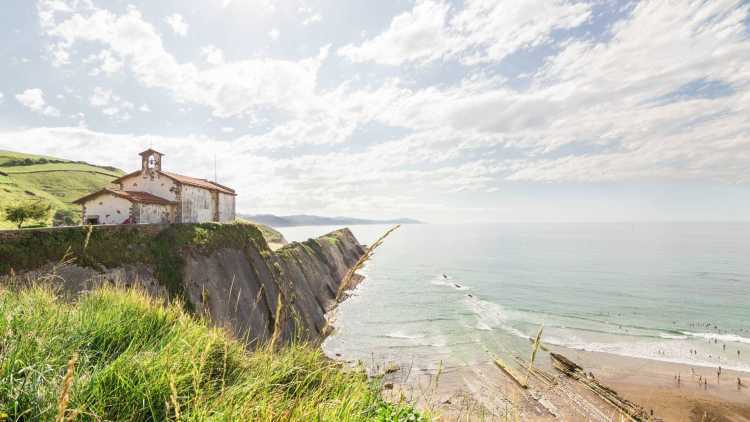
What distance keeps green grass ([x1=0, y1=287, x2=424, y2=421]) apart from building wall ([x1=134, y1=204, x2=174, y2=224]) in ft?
78.5

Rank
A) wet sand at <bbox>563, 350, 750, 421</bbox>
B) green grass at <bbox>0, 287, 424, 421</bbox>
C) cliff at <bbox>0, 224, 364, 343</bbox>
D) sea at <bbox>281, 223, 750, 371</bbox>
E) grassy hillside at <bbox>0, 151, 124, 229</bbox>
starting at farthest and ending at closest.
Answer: grassy hillside at <bbox>0, 151, 124, 229</bbox> < sea at <bbox>281, 223, 750, 371</bbox> < wet sand at <bbox>563, 350, 750, 421</bbox> < cliff at <bbox>0, 224, 364, 343</bbox> < green grass at <bbox>0, 287, 424, 421</bbox>

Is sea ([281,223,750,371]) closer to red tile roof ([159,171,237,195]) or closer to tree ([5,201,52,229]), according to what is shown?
red tile roof ([159,171,237,195])

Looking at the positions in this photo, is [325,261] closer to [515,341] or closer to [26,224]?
[515,341]

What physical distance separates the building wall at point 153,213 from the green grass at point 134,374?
23915 millimetres

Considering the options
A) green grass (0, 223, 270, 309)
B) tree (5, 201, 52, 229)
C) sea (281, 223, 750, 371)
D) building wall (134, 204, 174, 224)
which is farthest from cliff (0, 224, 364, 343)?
tree (5, 201, 52, 229)

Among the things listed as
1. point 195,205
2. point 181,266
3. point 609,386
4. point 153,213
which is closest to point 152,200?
point 153,213

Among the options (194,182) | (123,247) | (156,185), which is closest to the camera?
(123,247)

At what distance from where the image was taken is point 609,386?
87.8 ft

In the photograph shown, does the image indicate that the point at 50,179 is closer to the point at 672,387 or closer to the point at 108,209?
the point at 108,209

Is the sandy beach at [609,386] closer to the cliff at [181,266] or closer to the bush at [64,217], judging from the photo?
the cliff at [181,266]

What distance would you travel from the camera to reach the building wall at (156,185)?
91.6 ft

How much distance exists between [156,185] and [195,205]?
3571 mm

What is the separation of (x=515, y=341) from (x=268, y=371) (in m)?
38.9

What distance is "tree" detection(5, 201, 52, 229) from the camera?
92.0ft
